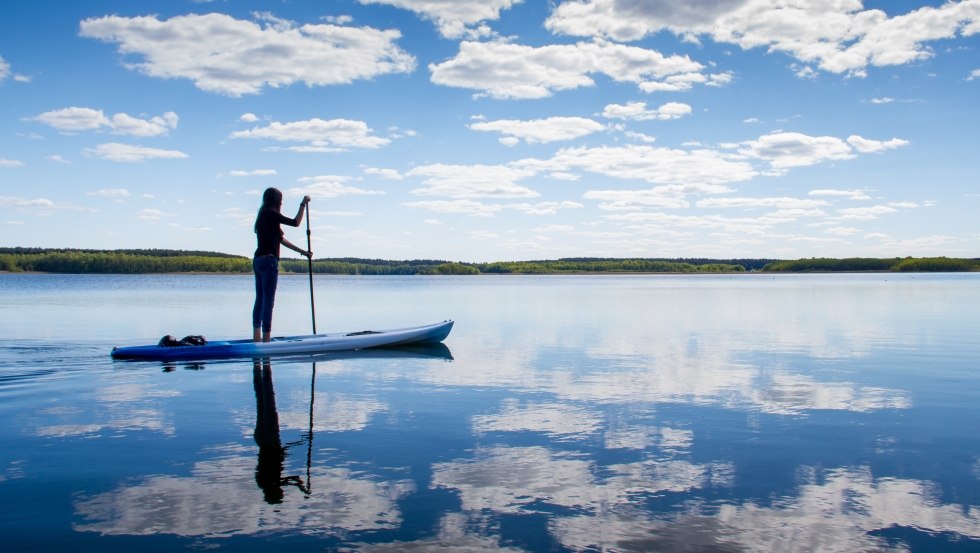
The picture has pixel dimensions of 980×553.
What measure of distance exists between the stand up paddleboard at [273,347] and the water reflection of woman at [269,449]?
356cm

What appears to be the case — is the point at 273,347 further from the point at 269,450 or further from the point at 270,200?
the point at 269,450

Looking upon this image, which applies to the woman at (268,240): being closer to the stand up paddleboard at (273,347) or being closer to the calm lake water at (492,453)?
the stand up paddleboard at (273,347)

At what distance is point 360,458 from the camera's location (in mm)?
7566

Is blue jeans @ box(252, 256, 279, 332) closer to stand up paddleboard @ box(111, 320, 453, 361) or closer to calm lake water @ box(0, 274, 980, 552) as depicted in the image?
stand up paddleboard @ box(111, 320, 453, 361)

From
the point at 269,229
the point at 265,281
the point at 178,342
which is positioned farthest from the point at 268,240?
the point at 178,342

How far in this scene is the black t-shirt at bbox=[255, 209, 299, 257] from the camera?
613 inches

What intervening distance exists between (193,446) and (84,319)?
24.0 metres

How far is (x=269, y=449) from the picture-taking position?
26.1 ft

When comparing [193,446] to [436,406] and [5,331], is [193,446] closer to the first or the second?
[436,406]

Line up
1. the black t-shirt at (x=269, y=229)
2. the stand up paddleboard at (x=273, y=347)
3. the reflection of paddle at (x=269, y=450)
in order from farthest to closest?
the stand up paddleboard at (x=273, y=347) < the black t-shirt at (x=269, y=229) < the reflection of paddle at (x=269, y=450)

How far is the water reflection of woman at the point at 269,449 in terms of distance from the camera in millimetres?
6586

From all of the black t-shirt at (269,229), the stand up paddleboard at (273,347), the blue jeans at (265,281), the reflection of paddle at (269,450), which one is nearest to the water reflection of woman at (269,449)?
the reflection of paddle at (269,450)

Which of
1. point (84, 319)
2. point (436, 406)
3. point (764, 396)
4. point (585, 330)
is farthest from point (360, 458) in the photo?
point (84, 319)

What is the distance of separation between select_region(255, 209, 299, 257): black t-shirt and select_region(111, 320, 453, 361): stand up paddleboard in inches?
81.4
